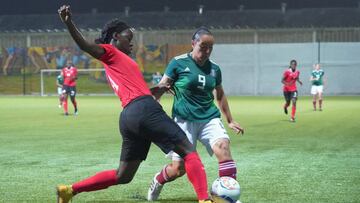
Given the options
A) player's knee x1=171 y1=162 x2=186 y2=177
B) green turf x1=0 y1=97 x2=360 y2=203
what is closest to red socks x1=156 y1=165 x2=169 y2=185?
player's knee x1=171 y1=162 x2=186 y2=177

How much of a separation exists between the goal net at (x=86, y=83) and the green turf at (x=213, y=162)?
2687 centimetres

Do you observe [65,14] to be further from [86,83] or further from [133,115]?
[86,83]

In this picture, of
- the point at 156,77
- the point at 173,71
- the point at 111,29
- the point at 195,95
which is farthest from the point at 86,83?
the point at 111,29

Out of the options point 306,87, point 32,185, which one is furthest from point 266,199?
point 306,87

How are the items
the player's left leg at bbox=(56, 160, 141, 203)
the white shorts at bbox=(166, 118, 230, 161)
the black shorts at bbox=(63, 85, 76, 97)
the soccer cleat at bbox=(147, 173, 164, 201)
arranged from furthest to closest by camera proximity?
the black shorts at bbox=(63, 85, 76, 97)
the soccer cleat at bbox=(147, 173, 164, 201)
the white shorts at bbox=(166, 118, 230, 161)
the player's left leg at bbox=(56, 160, 141, 203)

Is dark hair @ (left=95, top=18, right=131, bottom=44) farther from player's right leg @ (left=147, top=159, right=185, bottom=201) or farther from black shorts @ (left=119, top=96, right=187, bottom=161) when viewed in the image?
player's right leg @ (left=147, top=159, right=185, bottom=201)

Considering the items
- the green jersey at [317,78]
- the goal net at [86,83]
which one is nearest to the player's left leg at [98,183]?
the green jersey at [317,78]

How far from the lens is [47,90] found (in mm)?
48250

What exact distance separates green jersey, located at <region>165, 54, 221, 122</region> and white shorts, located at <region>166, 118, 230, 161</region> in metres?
0.06

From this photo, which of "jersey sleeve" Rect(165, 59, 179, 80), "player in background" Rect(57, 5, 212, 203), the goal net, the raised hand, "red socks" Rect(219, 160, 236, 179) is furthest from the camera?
the goal net

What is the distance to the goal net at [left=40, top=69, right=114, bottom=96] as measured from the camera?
46.9 meters

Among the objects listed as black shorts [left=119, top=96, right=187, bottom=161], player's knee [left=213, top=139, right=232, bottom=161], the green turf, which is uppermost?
black shorts [left=119, top=96, right=187, bottom=161]

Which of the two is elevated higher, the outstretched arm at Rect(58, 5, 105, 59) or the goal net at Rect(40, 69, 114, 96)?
the outstretched arm at Rect(58, 5, 105, 59)

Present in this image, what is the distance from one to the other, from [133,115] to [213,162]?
16.4ft
